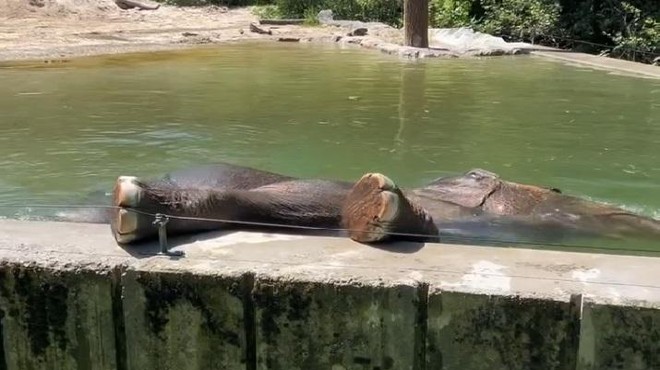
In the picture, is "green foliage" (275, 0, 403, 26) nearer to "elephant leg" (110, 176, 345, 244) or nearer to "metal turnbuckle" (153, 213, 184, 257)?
"elephant leg" (110, 176, 345, 244)

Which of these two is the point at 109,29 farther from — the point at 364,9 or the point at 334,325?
the point at 334,325

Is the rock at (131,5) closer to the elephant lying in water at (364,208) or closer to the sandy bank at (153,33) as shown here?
the sandy bank at (153,33)

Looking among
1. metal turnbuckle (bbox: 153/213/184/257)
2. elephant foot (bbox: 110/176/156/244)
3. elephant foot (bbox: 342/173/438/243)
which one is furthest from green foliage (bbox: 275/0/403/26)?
metal turnbuckle (bbox: 153/213/184/257)

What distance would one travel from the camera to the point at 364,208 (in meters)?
3.26

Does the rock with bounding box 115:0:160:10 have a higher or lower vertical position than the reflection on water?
higher

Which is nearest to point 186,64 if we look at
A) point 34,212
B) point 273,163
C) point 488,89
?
point 488,89

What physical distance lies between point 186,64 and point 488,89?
541cm

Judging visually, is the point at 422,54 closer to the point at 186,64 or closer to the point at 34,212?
the point at 186,64

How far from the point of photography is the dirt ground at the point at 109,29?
17.0 metres

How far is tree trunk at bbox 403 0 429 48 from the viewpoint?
17266 mm

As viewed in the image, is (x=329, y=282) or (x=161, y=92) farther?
(x=161, y=92)

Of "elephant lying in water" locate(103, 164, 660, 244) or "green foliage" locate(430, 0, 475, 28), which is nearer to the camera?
"elephant lying in water" locate(103, 164, 660, 244)

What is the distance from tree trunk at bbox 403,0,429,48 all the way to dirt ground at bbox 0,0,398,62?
3408 millimetres

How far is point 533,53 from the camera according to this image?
651 inches
